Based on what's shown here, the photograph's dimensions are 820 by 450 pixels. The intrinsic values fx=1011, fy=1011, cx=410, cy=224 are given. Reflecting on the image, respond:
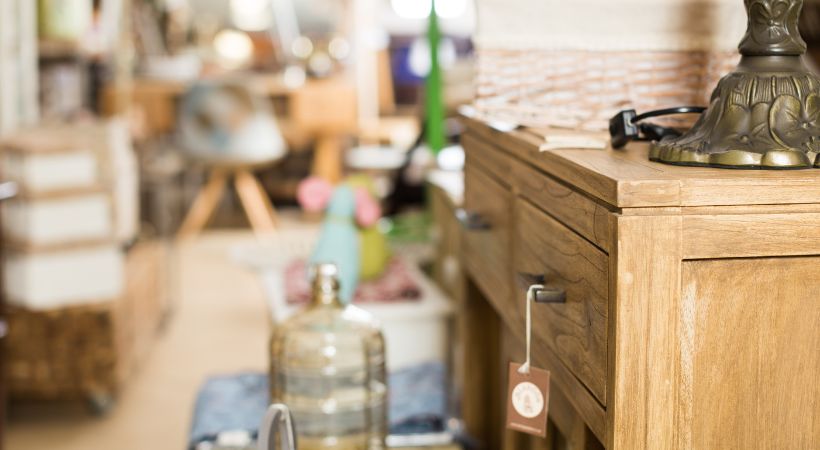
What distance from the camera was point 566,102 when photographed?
1274 mm

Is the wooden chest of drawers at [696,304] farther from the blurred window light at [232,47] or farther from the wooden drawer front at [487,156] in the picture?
the blurred window light at [232,47]

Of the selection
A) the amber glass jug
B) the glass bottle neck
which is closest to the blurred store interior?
the amber glass jug

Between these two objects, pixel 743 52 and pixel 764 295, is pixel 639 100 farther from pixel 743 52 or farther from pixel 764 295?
pixel 764 295

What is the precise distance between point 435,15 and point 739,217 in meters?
1.81

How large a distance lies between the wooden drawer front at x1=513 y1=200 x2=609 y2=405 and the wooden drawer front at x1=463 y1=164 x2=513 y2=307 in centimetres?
10

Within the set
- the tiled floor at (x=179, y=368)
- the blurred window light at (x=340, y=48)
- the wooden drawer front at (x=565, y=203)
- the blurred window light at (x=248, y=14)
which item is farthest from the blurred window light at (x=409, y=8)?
the wooden drawer front at (x=565, y=203)

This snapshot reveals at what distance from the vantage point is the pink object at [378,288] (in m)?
2.15

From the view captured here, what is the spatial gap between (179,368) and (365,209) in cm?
151

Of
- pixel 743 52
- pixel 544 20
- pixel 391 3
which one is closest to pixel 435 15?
pixel 544 20

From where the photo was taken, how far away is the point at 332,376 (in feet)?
5.10

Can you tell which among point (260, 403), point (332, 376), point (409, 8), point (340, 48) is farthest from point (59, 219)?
point (409, 8)

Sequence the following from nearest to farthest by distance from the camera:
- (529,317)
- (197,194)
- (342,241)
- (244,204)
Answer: (529,317) < (342,241) < (244,204) < (197,194)

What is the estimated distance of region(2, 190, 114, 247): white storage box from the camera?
2.66 m

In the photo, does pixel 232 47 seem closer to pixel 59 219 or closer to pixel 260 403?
pixel 59 219
